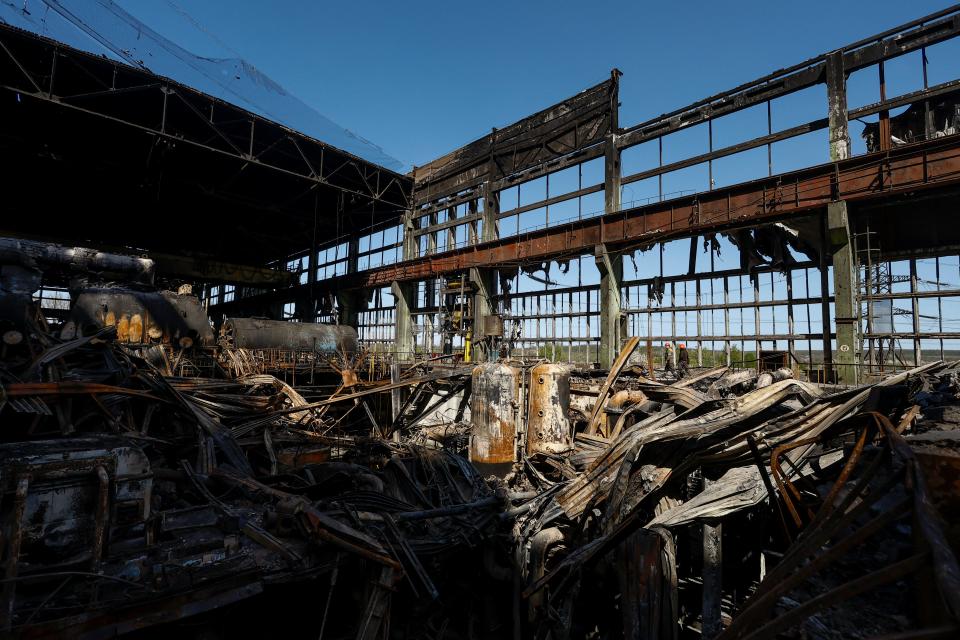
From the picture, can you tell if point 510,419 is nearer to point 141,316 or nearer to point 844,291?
point 844,291

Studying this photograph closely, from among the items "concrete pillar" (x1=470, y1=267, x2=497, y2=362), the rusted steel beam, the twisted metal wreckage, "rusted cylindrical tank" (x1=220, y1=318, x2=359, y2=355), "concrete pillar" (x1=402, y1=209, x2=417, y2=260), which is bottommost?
the twisted metal wreckage

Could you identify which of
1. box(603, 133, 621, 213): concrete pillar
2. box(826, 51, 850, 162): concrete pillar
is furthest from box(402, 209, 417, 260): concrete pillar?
box(826, 51, 850, 162): concrete pillar

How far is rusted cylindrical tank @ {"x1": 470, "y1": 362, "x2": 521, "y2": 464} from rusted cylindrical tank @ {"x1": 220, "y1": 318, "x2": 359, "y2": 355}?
37.1ft

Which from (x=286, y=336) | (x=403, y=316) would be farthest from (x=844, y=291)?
(x=403, y=316)

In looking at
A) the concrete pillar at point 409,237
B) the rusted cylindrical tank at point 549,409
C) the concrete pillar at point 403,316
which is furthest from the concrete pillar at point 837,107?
the concrete pillar at point 409,237

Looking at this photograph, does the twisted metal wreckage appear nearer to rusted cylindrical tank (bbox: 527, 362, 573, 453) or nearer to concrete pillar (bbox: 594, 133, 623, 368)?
rusted cylindrical tank (bbox: 527, 362, 573, 453)

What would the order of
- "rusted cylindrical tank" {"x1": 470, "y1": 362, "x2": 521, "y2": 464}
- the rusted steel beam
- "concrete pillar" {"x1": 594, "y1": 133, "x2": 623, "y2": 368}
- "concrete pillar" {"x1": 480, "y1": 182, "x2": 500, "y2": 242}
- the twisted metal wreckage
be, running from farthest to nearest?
"concrete pillar" {"x1": 480, "y1": 182, "x2": 500, "y2": 242}
"concrete pillar" {"x1": 594, "y1": 133, "x2": 623, "y2": 368}
the rusted steel beam
"rusted cylindrical tank" {"x1": 470, "y1": 362, "x2": 521, "y2": 464}
the twisted metal wreckage

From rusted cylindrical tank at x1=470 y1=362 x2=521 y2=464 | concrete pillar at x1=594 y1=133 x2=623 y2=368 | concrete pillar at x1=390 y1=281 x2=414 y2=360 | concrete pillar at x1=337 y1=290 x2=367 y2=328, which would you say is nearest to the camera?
rusted cylindrical tank at x1=470 y1=362 x2=521 y2=464

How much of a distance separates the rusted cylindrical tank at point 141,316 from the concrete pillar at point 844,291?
61.4 feet

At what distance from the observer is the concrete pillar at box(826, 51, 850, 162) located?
1218 centimetres

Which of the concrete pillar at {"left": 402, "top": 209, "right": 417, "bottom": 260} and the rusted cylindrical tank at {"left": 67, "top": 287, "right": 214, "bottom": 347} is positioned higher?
the concrete pillar at {"left": 402, "top": 209, "right": 417, "bottom": 260}

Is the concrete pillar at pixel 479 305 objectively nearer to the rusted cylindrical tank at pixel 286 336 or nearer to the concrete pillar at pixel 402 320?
the concrete pillar at pixel 402 320

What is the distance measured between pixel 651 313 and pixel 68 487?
1583 cm

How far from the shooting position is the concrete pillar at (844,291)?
1093cm
